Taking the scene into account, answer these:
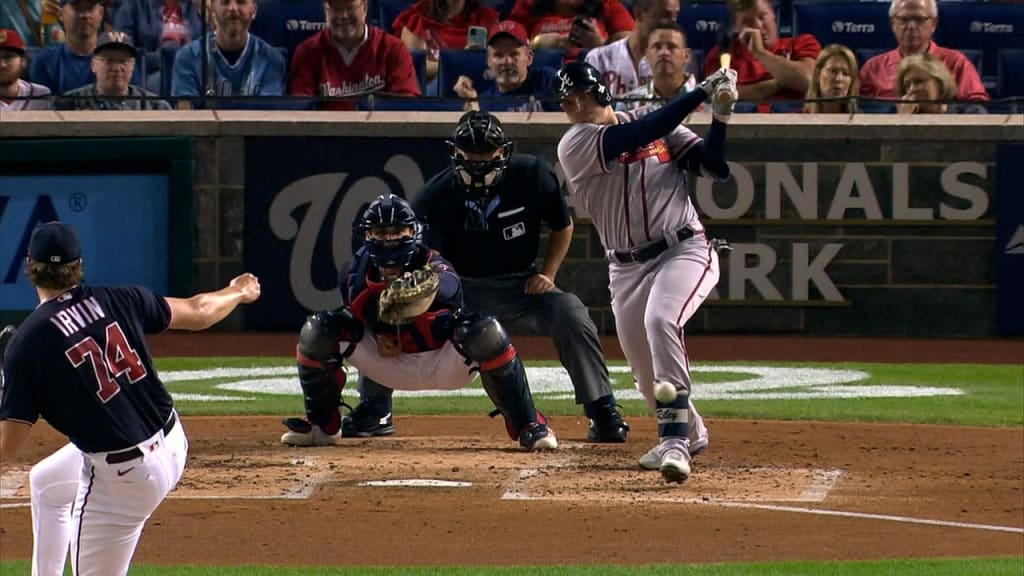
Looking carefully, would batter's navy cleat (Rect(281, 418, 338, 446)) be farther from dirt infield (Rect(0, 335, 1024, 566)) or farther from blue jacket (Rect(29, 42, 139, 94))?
blue jacket (Rect(29, 42, 139, 94))

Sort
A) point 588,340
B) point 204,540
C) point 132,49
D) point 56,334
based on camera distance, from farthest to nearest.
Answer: point 132,49, point 588,340, point 204,540, point 56,334

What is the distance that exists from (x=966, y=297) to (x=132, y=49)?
22.4ft

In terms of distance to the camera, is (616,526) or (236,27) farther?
(236,27)

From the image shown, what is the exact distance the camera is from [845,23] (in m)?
15.0

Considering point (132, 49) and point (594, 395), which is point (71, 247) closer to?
point (594, 395)

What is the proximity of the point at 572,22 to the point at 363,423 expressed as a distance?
565 cm

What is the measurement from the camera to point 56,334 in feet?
17.0

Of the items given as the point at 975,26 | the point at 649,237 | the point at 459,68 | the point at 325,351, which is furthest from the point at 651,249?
the point at 975,26

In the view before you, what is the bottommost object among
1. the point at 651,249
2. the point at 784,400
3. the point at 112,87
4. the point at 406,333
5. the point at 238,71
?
the point at 784,400

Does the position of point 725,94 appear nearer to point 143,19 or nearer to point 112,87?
point 112,87

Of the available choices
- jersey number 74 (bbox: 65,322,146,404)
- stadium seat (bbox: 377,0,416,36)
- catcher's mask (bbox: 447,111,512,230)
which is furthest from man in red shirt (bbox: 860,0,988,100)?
jersey number 74 (bbox: 65,322,146,404)

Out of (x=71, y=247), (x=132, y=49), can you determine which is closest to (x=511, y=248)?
(x=71, y=247)

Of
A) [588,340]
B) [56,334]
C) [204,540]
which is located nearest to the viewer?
[56,334]

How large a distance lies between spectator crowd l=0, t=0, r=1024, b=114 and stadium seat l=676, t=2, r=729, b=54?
1cm
